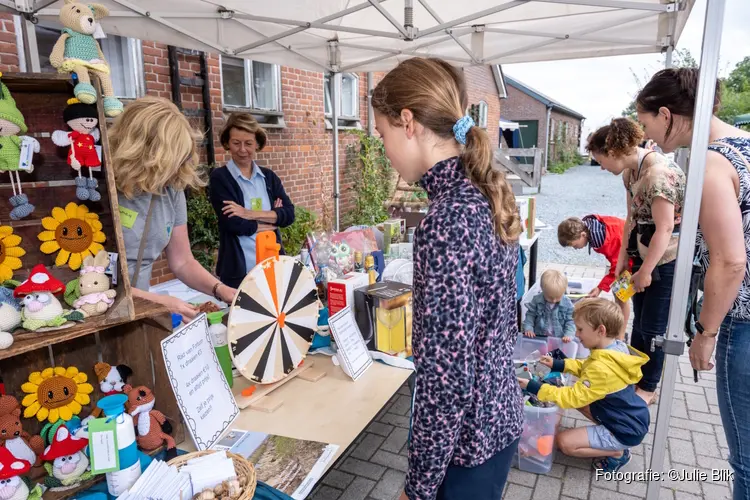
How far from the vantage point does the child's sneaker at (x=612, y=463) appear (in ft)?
8.71

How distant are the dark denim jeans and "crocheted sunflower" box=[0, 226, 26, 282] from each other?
1.22 m

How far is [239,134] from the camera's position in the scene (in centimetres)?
324

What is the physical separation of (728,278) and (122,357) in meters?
1.92

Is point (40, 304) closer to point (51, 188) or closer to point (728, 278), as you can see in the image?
point (51, 188)

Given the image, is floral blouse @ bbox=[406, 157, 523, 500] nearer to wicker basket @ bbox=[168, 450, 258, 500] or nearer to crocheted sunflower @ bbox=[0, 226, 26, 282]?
wicker basket @ bbox=[168, 450, 258, 500]

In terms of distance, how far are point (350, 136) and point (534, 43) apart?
13.6 ft

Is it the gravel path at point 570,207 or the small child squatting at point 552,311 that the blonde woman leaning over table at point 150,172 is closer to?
the small child squatting at point 552,311

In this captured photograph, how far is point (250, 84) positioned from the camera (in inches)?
222

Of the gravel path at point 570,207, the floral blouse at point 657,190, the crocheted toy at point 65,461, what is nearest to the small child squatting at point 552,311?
the floral blouse at point 657,190

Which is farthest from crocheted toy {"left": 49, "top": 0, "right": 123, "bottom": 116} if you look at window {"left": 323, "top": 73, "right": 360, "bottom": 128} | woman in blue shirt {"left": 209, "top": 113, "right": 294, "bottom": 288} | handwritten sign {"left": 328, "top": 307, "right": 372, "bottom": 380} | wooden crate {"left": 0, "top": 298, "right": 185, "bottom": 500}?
window {"left": 323, "top": 73, "right": 360, "bottom": 128}

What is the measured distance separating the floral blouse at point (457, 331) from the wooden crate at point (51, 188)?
793 mm

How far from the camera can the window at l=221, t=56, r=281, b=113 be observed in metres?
5.39

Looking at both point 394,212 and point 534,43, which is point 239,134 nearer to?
point 394,212

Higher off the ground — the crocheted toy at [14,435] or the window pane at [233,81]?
the window pane at [233,81]
